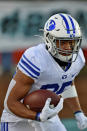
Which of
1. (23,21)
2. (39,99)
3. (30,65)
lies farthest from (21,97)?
(23,21)

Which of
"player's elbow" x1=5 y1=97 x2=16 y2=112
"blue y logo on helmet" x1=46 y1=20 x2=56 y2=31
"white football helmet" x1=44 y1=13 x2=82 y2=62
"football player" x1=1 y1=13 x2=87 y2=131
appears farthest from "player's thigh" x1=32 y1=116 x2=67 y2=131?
"blue y logo on helmet" x1=46 y1=20 x2=56 y2=31

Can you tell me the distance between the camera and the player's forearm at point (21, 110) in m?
3.59

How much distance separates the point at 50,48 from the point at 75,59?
0.23 m

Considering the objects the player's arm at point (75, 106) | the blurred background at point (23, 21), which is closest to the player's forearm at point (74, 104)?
the player's arm at point (75, 106)

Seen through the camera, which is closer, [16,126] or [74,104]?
[16,126]

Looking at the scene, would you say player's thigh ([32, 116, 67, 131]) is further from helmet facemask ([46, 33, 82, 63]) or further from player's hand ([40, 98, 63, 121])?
helmet facemask ([46, 33, 82, 63])

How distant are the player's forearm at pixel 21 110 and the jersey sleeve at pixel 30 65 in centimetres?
24

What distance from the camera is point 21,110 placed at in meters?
3.61

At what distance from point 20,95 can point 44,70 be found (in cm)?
28

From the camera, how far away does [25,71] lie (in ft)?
11.9

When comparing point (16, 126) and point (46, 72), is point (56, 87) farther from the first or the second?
point (16, 126)

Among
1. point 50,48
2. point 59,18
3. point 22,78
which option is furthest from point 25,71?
point 59,18

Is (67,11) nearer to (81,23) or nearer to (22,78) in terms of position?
(81,23)

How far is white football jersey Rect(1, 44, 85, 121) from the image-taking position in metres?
3.64
